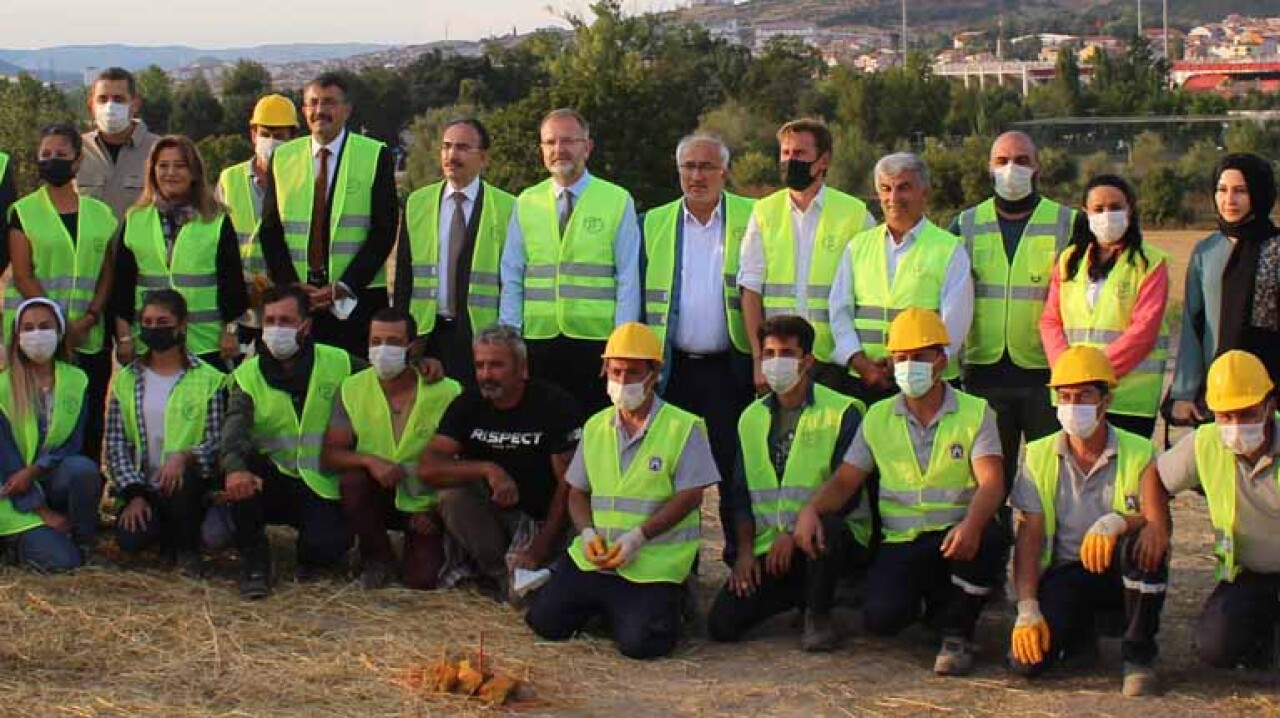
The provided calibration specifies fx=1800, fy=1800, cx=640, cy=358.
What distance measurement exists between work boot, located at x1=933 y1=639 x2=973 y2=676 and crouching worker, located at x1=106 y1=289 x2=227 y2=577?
3.62m

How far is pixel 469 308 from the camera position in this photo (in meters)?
9.06

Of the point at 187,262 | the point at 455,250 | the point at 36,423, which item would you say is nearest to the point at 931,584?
the point at 455,250

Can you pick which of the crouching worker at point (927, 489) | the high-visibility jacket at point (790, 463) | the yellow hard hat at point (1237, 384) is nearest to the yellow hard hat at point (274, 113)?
the high-visibility jacket at point (790, 463)

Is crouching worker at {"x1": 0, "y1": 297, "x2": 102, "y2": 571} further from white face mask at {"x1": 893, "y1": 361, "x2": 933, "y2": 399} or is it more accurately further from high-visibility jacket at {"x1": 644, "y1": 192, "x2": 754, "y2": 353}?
white face mask at {"x1": 893, "y1": 361, "x2": 933, "y2": 399}

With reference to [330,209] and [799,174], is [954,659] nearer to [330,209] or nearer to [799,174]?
[799,174]

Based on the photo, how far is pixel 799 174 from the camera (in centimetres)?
854

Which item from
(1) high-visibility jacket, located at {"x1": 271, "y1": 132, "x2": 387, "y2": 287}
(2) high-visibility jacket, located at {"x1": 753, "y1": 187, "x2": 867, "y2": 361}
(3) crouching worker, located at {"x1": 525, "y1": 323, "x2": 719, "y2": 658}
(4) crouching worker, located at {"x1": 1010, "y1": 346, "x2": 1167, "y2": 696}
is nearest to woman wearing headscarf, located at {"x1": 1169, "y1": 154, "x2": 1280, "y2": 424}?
(4) crouching worker, located at {"x1": 1010, "y1": 346, "x2": 1167, "y2": 696}

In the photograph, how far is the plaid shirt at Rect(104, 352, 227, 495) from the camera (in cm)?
870

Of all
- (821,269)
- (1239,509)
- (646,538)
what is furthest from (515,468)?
(1239,509)

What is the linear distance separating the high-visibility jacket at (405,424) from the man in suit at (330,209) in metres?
0.66

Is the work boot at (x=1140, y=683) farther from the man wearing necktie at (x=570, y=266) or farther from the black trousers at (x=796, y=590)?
the man wearing necktie at (x=570, y=266)

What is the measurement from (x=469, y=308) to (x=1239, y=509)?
3.86 meters

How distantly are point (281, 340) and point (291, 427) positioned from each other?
441 mm

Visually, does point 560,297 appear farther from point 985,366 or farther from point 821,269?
point 985,366
